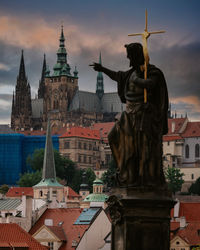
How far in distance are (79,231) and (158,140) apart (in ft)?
185

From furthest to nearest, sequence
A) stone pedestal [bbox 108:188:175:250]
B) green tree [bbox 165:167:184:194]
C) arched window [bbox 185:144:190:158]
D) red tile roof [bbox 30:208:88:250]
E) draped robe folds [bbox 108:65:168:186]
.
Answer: arched window [bbox 185:144:190:158] → green tree [bbox 165:167:184:194] → red tile roof [bbox 30:208:88:250] → draped robe folds [bbox 108:65:168:186] → stone pedestal [bbox 108:188:175:250]

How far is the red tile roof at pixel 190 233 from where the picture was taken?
71000 millimetres

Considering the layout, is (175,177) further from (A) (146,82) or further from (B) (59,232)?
(A) (146,82)

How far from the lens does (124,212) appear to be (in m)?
11.4

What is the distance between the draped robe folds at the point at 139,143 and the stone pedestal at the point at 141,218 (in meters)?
0.16

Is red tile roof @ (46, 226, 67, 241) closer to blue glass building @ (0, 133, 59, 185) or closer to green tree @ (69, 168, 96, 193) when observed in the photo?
green tree @ (69, 168, 96, 193)

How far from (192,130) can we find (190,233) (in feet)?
384

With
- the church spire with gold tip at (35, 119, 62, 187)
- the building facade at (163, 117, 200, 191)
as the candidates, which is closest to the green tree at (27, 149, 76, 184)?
the building facade at (163, 117, 200, 191)

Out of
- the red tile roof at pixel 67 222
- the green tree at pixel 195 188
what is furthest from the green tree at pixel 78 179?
the red tile roof at pixel 67 222

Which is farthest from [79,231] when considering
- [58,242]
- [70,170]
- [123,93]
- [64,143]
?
[64,143]

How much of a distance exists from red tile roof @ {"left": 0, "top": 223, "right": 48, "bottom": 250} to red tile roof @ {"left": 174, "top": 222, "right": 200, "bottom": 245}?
17.8 meters

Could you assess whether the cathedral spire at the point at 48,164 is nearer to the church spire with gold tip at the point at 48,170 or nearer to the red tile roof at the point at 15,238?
the church spire with gold tip at the point at 48,170

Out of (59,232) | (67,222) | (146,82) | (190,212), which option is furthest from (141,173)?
(190,212)

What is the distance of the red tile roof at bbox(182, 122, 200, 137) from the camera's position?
188 metres
